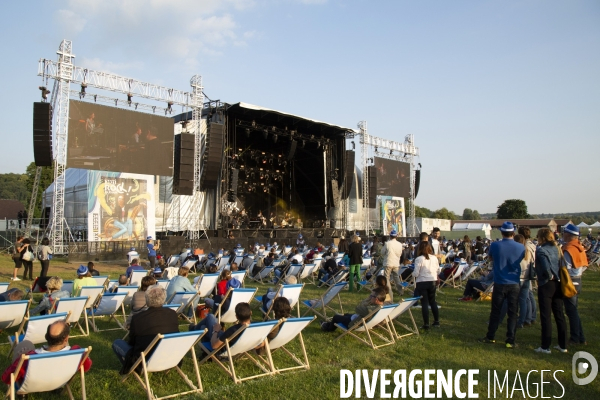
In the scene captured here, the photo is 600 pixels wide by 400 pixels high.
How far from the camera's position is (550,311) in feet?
16.3

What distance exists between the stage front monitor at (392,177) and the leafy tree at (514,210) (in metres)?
62.3

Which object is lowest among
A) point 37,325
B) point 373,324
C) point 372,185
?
point 373,324

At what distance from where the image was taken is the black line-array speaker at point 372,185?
2744cm

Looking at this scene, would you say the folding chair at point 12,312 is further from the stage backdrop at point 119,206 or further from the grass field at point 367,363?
the stage backdrop at point 119,206

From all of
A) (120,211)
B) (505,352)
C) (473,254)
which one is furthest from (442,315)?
(120,211)

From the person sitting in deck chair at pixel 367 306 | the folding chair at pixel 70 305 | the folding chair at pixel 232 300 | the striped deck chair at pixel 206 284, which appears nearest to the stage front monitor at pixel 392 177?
the striped deck chair at pixel 206 284

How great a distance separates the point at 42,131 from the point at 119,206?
3950mm

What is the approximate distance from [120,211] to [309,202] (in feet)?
43.2

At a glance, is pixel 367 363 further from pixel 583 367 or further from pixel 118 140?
pixel 118 140

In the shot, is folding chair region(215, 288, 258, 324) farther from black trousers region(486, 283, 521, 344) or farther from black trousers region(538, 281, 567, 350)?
black trousers region(538, 281, 567, 350)

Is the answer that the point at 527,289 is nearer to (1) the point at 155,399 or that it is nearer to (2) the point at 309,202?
(1) the point at 155,399

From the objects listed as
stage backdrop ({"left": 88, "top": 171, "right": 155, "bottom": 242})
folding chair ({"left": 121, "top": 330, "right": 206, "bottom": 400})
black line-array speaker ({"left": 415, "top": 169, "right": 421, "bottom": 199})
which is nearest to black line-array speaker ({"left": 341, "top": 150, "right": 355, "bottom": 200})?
black line-array speaker ({"left": 415, "top": 169, "right": 421, "bottom": 199})

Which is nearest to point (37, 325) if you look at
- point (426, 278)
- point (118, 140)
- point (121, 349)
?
point (121, 349)

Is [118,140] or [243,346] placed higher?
[118,140]
